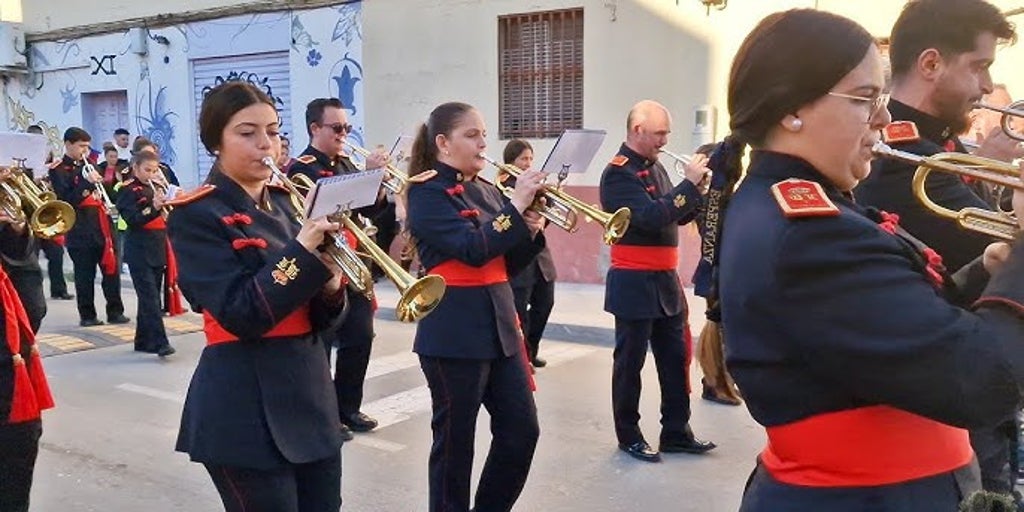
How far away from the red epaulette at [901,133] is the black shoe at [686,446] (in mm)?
2889

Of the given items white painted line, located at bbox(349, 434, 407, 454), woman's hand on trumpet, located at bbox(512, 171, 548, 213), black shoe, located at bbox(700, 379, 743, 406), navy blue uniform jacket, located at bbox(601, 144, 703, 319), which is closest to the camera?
woman's hand on trumpet, located at bbox(512, 171, 548, 213)

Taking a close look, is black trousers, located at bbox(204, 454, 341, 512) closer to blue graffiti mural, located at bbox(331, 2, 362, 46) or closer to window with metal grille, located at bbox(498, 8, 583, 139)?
window with metal grille, located at bbox(498, 8, 583, 139)

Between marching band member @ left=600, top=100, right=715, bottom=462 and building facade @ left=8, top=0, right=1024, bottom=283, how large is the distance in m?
2.50

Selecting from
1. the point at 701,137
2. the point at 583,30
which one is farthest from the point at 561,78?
the point at 701,137

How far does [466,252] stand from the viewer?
3734 millimetres

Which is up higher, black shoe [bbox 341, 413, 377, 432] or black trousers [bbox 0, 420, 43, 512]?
black trousers [bbox 0, 420, 43, 512]

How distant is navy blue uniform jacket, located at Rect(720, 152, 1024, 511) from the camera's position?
146cm

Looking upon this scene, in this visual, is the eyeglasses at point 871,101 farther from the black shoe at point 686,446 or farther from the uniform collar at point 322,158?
the uniform collar at point 322,158

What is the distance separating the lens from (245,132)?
2834mm

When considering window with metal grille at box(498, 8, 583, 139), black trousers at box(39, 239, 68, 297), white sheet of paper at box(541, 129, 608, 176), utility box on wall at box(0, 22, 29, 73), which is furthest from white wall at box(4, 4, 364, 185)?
white sheet of paper at box(541, 129, 608, 176)

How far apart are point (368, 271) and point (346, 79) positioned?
1014cm

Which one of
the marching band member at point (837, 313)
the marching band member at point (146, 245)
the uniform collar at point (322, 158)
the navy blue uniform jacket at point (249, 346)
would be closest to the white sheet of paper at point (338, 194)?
the navy blue uniform jacket at point (249, 346)

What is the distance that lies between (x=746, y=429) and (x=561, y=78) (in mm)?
5982

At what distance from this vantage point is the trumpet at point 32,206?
12.2 ft
